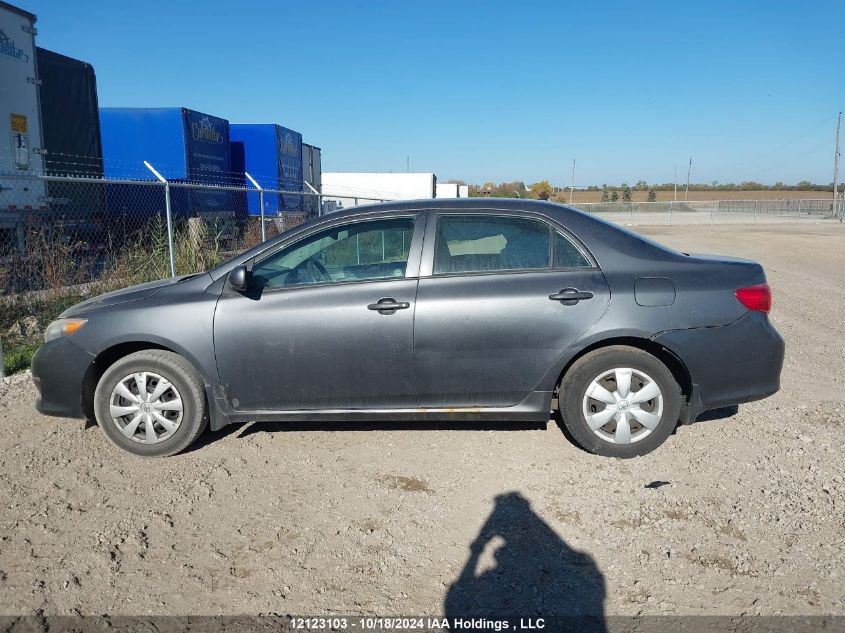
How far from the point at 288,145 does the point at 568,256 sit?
17685mm

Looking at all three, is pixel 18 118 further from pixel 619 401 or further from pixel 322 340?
pixel 619 401

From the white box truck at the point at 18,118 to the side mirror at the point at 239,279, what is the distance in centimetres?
810

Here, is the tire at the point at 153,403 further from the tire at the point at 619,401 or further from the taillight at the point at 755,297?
the taillight at the point at 755,297

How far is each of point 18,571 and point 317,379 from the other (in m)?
1.87

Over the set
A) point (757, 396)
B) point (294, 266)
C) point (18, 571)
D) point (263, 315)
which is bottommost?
point (18, 571)

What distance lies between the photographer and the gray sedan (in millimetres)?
4211

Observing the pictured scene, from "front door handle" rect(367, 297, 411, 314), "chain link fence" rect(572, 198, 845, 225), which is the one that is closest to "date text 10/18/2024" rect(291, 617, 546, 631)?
"front door handle" rect(367, 297, 411, 314)

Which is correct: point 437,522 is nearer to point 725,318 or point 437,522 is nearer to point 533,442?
point 533,442

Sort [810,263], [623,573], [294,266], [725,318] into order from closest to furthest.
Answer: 1. [623,573]
2. [725,318]
3. [294,266]
4. [810,263]

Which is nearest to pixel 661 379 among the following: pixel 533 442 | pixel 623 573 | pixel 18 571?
pixel 533 442

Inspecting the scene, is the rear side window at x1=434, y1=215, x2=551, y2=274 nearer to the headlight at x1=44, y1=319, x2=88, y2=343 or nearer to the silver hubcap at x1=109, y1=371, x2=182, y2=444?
the silver hubcap at x1=109, y1=371, x2=182, y2=444

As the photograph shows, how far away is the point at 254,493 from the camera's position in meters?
3.96

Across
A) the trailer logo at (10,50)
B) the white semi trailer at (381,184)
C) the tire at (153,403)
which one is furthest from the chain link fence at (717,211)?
the tire at (153,403)

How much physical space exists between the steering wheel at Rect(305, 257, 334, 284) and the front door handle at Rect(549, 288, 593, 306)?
1499mm
